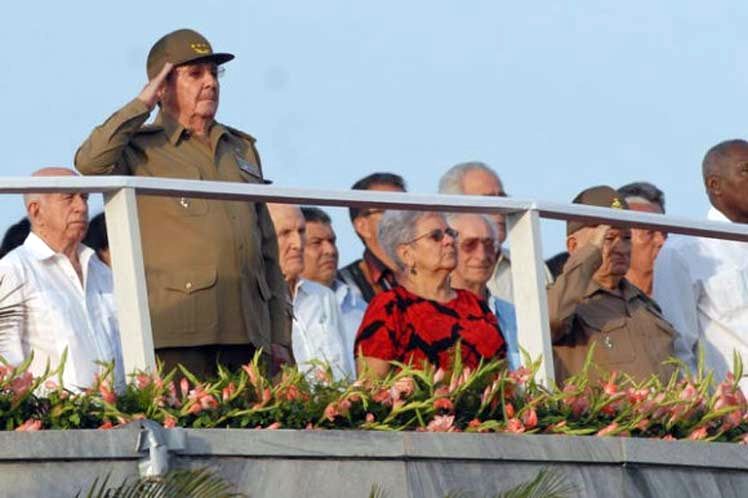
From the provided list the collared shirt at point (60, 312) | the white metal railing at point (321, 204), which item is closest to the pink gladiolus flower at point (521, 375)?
the white metal railing at point (321, 204)

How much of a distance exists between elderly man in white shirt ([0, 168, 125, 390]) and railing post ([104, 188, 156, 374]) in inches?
5.9

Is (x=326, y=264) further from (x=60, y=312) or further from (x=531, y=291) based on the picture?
(x=60, y=312)

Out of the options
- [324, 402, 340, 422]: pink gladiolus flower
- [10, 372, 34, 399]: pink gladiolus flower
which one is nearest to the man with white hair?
[324, 402, 340, 422]: pink gladiolus flower

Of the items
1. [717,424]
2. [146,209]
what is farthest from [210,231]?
[717,424]

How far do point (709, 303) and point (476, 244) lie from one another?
1.16 meters

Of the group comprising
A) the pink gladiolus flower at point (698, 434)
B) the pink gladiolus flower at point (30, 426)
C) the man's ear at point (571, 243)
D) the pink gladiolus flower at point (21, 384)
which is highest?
the man's ear at point (571, 243)

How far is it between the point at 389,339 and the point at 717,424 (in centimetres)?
151

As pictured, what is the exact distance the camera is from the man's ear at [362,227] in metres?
11.7

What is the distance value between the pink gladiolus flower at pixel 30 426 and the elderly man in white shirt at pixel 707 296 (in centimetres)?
360

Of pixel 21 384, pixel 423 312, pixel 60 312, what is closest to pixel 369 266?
pixel 423 312

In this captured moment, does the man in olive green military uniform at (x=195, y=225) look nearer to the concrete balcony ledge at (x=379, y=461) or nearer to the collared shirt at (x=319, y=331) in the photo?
the collared shirt at (x=319, y=331)

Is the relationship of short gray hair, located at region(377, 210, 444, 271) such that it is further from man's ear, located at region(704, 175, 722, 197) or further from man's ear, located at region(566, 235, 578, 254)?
man's ear, located at region(704, 175, 722, 197)

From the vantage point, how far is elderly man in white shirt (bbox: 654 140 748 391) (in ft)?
35.8

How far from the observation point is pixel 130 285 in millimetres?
8805
